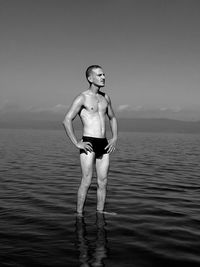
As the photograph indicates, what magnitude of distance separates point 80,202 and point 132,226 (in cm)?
130

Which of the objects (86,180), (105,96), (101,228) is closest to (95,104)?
(105,96)

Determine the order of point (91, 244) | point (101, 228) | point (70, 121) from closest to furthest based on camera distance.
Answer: point (91, 244) < point (101, 228) < point (70, 121)

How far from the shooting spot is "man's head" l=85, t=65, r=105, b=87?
6656 millimetres

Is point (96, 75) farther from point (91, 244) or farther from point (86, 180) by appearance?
point (91, 244)

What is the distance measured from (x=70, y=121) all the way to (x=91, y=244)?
257 cm

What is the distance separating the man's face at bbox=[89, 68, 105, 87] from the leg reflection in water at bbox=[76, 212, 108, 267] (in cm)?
294

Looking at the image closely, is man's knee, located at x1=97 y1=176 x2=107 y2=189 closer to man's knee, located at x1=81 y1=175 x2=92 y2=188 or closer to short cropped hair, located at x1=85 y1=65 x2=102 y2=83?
man's knee, located at x1=81 y1=175 x2=92 y2=188

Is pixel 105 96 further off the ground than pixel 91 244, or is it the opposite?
pixel 105 96

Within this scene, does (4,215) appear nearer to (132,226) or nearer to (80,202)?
(80,202)

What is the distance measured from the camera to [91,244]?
4.93 m

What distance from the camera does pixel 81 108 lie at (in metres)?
6.64

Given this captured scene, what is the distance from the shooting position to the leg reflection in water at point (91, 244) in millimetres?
4301

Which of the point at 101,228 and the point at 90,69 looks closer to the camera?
the point at 101,228

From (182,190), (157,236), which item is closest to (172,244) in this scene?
(157,236)
